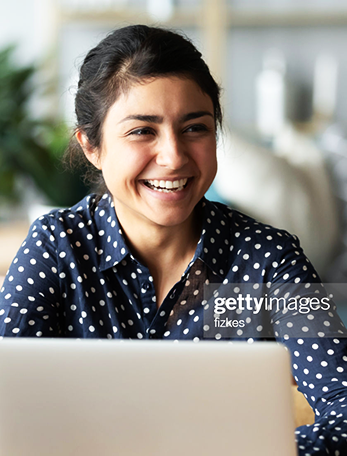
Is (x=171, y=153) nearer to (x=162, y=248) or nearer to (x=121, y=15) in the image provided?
(x=162, y=248)

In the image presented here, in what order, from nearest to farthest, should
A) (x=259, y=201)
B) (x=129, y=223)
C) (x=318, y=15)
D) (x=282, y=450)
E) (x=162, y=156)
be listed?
(x=282, y=450), (x=162, y=156), (x=129, y=223), (x=259, y=201), (x=318, y=15)

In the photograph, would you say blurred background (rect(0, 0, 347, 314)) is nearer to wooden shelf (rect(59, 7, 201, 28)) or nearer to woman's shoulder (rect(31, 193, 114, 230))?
wooden shelf (rect(59, 7, 201, 28))

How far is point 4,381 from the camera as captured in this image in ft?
2.10

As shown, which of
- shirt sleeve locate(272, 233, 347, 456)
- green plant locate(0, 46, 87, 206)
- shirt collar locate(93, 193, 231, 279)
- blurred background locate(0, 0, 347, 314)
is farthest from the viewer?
blurred background locate(0, 0, 347, 314)

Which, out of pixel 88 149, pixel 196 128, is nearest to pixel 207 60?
pixel 88 149

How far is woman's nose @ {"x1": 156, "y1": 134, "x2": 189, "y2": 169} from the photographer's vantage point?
3.73 feet

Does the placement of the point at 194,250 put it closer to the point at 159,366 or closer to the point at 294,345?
the point at 294,345

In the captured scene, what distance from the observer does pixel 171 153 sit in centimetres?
114

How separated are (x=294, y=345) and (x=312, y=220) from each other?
3.65 feet

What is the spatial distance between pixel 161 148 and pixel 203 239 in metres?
0.23

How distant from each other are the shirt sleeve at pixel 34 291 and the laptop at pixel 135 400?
20.7 inches

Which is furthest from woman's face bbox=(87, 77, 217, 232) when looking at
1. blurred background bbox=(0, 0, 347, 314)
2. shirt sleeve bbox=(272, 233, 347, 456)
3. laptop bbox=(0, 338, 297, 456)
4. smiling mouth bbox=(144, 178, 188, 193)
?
blurred background bbox=(0, 0, 347, 314)

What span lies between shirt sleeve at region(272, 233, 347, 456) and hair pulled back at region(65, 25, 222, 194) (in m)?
0.40

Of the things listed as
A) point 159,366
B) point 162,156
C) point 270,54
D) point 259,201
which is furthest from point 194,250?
point 270,54
